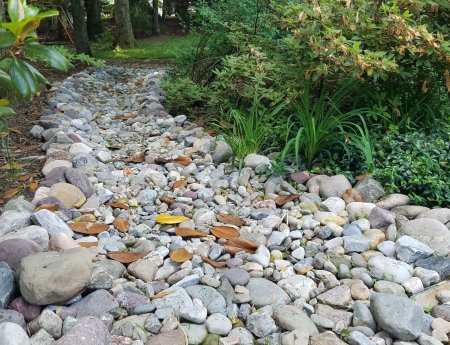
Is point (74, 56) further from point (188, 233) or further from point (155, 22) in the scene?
point (155, 22)

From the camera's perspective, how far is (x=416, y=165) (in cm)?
335

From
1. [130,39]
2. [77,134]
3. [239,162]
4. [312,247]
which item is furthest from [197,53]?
[130,39]

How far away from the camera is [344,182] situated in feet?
11.3

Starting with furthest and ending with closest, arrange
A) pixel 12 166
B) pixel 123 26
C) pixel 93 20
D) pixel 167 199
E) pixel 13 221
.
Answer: pixel 93 20
pixel 123 26
pixel 12 166
pixel 167 199
pixel 13 221

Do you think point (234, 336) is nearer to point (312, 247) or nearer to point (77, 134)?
point (312, 247)

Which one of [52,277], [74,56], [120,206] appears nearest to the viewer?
[52,277]

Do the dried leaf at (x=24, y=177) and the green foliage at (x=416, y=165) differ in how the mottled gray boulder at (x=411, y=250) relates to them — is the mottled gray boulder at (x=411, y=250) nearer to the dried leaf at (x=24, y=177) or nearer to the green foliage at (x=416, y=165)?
the green foliage at (x=416, y=165)

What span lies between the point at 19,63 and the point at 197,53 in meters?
4.83

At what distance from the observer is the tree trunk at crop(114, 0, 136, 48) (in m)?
11.8

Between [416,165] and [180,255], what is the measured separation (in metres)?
1.68

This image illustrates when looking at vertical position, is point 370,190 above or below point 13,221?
below

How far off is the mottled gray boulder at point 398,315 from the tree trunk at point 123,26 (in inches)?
427

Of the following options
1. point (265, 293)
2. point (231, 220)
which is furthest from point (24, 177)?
point (265, 293)

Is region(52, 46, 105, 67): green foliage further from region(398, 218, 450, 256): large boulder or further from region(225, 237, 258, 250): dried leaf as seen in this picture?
region(398, 218, 450, 256): large boulder
